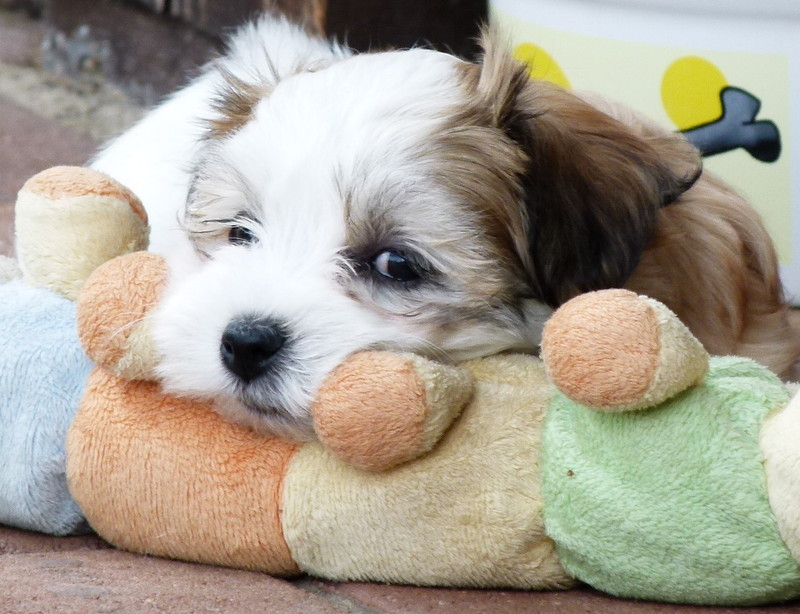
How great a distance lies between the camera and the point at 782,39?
330 cm

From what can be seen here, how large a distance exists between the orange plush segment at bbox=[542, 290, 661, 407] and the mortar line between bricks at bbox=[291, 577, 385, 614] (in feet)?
1.61

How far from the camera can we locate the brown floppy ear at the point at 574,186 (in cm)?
215

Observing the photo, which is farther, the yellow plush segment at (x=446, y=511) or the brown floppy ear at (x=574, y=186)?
the brown floppy ear at (x=574, y=186)

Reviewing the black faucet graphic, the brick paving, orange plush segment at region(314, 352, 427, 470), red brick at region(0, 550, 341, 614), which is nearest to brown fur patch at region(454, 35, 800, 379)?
orange plush segment at region(314, 352, 427, 470)

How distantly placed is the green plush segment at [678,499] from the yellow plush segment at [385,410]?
197 mm

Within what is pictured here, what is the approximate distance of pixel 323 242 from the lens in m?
2.09

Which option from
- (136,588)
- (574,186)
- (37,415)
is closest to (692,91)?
(574,186)

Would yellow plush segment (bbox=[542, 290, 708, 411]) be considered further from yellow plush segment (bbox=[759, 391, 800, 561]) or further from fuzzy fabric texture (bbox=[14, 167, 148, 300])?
fuzzy fabric texture (bbox=[14, 167, 148, 300])

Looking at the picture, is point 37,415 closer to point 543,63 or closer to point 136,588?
point 136,588

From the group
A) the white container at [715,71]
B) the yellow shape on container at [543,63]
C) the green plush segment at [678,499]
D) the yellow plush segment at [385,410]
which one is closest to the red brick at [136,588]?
the yellow plush segment at [385,410]

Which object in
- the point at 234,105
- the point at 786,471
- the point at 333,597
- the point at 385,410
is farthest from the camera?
the point at 234,105

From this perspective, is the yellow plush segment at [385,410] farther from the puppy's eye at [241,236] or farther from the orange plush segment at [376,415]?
the puppy's eye at [241,236]

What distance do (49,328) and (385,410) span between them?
0.77 meters

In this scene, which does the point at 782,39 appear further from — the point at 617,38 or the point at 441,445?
the point at 441,445
